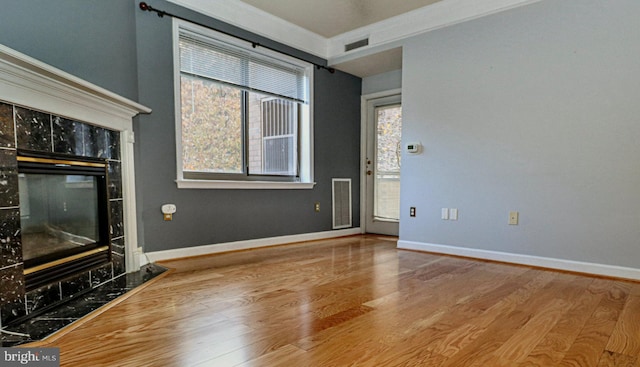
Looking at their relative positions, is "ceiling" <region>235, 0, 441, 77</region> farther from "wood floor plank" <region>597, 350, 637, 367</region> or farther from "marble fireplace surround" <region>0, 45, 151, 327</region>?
"wood floor plank" <region>597, 350, 637, 367</region>

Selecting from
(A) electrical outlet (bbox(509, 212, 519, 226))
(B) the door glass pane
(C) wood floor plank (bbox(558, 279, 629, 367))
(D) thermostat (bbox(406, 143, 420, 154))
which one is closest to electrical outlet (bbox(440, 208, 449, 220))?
(A) electrical outlet (bbox(509, 212, 519, 226))

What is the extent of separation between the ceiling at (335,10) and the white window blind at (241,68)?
1.51ft

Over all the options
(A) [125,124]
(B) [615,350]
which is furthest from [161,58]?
(B) [615,350]

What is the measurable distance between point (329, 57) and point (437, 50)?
1.39m

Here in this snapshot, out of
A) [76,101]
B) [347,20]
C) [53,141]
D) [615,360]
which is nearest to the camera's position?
[615,360]

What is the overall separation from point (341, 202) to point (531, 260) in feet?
7.43

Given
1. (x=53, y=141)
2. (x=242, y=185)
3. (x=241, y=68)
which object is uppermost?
(x=241, y=68)

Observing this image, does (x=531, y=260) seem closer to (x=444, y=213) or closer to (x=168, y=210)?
(x=444, y=213)

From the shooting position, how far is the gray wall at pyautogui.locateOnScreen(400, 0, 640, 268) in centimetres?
253

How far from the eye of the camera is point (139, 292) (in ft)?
7.02

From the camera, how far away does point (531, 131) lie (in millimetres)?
2891

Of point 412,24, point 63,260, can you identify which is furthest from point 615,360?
point 412,24

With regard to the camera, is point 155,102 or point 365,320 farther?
point 155,102

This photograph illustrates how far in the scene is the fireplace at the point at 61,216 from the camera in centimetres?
174
